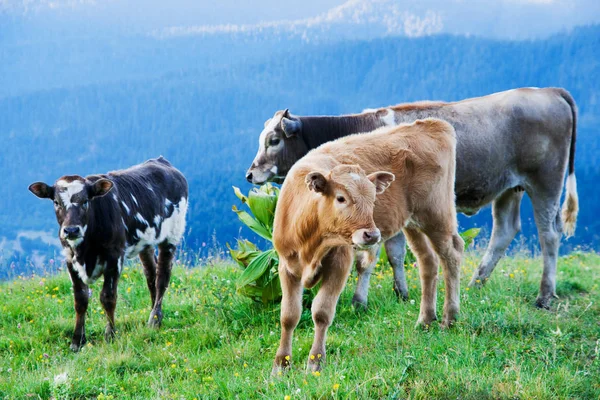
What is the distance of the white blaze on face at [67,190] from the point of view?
750cm

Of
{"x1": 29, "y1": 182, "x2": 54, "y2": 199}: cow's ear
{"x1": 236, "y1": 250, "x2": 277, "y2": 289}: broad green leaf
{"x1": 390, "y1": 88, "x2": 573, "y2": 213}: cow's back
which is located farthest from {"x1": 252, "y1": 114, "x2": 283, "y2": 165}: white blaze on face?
{"x1": 29, "y1": 182, "x2": 54, "y2": 199}: cow's ear

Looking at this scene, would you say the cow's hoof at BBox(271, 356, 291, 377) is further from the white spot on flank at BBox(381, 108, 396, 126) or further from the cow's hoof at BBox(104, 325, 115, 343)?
the white spot on flank at BBox(381, 108, 396, 126)

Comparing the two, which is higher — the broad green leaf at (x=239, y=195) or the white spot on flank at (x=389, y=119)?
the white spot on flank at (x=389, y=119)

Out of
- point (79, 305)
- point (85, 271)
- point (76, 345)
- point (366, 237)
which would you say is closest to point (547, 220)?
point (366, 237)

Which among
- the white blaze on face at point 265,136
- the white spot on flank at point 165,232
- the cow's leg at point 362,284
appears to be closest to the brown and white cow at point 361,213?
the cow's leg at point 362,284

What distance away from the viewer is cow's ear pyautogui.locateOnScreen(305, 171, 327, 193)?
529 cm

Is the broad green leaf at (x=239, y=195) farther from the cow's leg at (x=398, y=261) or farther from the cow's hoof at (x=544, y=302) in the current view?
the cow's hoof at (x=544, y=302)

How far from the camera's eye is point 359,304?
8016mm

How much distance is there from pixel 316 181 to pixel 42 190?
3.66m

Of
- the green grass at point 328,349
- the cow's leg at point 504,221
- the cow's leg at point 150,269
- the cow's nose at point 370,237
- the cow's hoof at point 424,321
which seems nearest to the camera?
the cow's nose at point 370,237

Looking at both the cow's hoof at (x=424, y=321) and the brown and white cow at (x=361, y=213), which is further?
the cow's hoof at (x=424, y=321)

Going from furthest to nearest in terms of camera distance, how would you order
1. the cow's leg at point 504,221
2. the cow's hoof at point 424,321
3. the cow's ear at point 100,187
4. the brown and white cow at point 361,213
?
the cow's leg at point 504,221
the cow's ear at point 100,187
the cow's hoof at point 424,321
the brown and white cow at point 361,213

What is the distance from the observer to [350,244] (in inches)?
215

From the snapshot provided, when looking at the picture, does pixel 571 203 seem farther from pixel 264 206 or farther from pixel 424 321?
pixel 264 206
